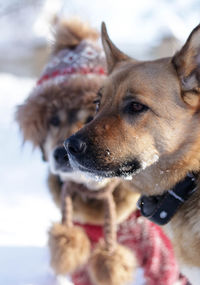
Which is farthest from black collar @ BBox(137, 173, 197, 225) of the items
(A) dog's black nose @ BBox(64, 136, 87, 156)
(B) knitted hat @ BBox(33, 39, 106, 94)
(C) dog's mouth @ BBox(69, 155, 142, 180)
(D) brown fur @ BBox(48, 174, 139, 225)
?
(B) knitted hat @ BBox(33, 39, 106, 94)

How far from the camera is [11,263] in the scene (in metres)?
3.19

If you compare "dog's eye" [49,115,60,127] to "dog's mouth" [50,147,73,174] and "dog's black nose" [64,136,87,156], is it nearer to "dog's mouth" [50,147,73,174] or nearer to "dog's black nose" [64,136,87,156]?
"dog's mouth" [50,147,73,174]

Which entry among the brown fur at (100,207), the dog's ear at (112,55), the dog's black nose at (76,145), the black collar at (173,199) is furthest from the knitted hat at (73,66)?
the black collar at (173,199)

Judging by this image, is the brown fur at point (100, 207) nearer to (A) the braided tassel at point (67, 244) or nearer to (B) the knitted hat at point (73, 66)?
(A) the braided tassel at point (67, 244)

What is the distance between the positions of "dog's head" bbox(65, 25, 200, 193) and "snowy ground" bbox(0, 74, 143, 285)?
122 centimetres

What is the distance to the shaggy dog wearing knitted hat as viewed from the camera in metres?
2.71

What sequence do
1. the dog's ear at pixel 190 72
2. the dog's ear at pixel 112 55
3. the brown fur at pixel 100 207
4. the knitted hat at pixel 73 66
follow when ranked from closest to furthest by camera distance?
the dog's ear at pixel 190 72 < the dog's ear at pixel 112 55 < the brown fur at pixel 100 207 < the knitted hat at pixel 73 66

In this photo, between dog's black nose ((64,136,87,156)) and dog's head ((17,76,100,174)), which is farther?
dog's head ((17,76,100,174))

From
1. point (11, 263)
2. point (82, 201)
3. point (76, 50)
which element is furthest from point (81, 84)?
point (11, 263)

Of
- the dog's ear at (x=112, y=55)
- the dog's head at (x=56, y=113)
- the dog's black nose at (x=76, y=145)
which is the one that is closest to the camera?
the dog's black nose at (x=76, y=145)

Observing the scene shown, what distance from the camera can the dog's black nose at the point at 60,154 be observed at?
272 cm

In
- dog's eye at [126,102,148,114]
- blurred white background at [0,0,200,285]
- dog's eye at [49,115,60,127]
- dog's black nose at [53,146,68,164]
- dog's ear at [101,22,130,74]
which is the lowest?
blurred white background at [0,0,200,285]

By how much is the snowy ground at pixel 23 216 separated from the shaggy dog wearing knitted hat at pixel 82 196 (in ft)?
0.87

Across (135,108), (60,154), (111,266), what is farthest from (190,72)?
(111,266)
